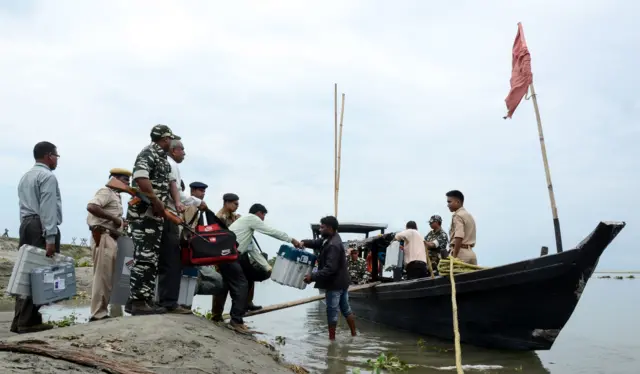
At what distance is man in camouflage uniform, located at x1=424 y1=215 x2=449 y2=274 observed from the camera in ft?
31.6

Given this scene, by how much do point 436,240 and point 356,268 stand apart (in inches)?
147

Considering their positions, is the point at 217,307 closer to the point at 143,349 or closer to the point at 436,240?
the point at 143,349

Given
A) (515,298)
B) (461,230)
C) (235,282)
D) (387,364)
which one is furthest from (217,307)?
(515,298)

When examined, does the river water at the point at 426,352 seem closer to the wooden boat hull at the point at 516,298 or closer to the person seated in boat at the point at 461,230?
the wooden boat hull at the point at 516,298

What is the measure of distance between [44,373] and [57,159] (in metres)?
3.04

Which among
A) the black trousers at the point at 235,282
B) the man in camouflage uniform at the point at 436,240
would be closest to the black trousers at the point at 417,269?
the man in camouflage uniform at the point at 436,240

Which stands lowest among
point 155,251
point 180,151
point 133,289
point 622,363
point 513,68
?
point 622,363

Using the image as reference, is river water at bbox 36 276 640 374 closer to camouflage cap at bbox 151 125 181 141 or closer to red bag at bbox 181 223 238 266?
red bag at bbox 181 223 238 266

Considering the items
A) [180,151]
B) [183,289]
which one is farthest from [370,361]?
[180,151]

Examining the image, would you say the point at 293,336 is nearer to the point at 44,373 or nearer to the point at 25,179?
the point at 25,179

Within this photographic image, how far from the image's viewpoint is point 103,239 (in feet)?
17.8

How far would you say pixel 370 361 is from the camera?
240 inches

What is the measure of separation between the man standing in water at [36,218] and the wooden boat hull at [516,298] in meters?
5.21

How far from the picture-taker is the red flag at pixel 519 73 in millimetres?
7676
